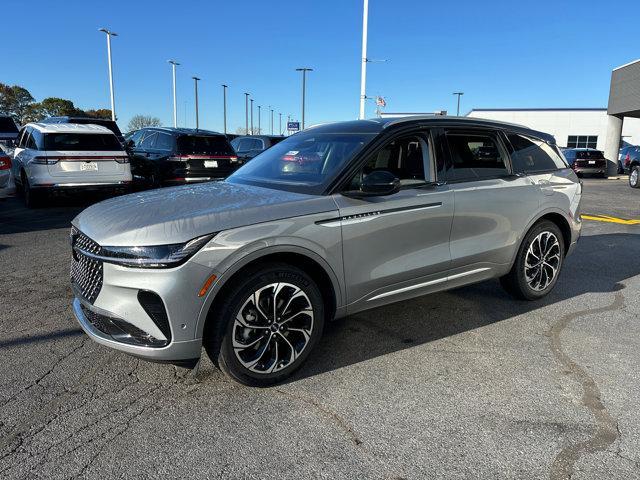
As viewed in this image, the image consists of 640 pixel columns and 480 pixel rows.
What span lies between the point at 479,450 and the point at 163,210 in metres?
2.27

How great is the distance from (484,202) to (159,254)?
2756 mm

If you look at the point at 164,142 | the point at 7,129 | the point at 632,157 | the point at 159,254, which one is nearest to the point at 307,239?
the point at 159,254

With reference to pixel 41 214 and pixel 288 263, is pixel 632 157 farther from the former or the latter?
pixel 288 263

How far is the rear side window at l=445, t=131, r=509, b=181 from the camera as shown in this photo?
422cm

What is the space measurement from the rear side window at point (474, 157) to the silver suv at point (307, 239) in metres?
0.01

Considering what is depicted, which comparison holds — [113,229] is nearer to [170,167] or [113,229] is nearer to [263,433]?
[263,433]

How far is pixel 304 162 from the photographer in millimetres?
4051

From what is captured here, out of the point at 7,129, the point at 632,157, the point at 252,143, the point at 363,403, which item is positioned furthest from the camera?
the point at 632,157

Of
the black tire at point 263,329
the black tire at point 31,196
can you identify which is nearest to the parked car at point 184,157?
the black tire at point 31,196

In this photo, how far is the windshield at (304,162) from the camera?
3652 mm

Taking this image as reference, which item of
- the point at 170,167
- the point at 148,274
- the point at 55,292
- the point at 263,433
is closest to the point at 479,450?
the point at 263,433

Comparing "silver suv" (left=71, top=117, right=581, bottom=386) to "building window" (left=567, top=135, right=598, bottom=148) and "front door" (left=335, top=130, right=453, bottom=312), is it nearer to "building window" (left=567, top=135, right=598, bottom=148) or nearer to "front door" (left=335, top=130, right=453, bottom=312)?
"front door" (left=335, top=130, right=453, bottom=312)

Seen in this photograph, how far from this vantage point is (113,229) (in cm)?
296

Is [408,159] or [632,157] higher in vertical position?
[632,157]
